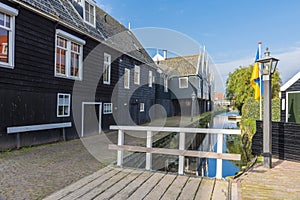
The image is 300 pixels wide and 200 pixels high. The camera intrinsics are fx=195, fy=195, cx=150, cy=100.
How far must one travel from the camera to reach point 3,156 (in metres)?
5.46

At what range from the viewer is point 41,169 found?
175 inches

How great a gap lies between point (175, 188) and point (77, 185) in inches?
68.6

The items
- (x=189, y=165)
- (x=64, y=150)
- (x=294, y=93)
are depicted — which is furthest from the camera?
(x=294, y=93)

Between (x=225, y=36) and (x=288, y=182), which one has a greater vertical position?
(x=225, y=36)

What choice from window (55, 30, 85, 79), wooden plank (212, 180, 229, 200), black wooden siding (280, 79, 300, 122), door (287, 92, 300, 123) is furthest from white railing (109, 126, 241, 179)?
black wooden siding (280, 79, 300, 122)

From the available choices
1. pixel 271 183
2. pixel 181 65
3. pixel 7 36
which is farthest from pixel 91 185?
pixel 181 65

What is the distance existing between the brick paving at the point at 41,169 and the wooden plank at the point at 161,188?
62.3 inches

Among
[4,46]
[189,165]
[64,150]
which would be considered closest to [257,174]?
[189,165]

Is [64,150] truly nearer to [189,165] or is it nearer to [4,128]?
[4,128]

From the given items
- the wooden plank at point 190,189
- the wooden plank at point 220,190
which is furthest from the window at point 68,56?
the wooden plank at point 220,190

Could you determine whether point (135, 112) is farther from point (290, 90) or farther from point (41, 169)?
point (41, 169)

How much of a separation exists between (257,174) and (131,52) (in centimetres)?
1152

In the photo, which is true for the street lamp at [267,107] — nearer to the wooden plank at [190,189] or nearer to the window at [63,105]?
the wooden plank at [190,189]

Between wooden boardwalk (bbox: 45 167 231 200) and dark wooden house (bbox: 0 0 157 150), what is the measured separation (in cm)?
405
